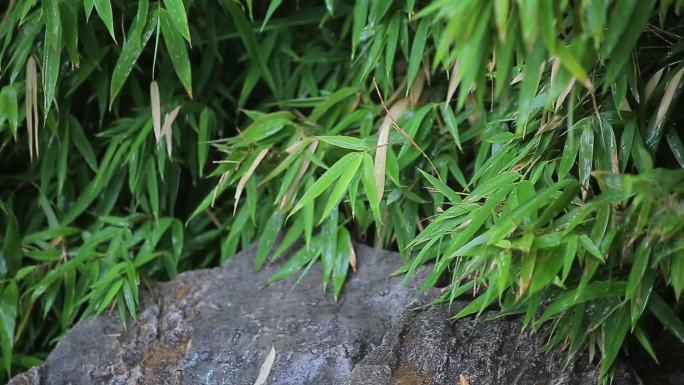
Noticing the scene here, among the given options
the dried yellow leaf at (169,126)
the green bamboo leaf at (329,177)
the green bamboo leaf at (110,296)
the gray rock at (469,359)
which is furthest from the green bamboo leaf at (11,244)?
the gray rock at (469,359)

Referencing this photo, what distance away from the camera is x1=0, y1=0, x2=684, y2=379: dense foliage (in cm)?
162

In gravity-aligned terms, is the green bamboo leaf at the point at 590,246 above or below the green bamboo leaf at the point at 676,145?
below

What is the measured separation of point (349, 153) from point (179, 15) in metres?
0.60

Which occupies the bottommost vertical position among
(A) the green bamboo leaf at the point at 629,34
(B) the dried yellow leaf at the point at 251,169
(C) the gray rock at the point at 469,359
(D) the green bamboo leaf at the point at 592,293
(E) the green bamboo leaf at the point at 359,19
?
(C) the gray rock at the point at 469,359

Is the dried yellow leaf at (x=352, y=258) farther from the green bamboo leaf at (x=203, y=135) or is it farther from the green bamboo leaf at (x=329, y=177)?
the green bamboo leaf at (x=203, y=135)

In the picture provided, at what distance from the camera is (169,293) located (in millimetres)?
2477

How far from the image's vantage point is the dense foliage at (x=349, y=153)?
5.31 ft

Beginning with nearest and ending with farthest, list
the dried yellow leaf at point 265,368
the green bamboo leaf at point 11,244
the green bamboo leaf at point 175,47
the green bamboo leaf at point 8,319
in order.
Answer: the dried yellow leaf at point 265,368, the green bamboo leaf at point 175,47, the green bamboo leaf at point 8,319, the green bamboo leaf at point 11,244

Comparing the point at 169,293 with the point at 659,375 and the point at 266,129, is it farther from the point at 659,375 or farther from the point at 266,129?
the point at 659,375

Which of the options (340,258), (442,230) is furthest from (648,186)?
(340,258)

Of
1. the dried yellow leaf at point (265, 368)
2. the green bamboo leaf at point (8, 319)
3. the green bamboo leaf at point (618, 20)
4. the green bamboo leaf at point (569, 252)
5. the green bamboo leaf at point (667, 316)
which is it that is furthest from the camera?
the green bamboo leaf at point (8, 319)

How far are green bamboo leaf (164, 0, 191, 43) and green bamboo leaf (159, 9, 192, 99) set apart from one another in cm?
8

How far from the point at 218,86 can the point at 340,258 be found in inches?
32.0

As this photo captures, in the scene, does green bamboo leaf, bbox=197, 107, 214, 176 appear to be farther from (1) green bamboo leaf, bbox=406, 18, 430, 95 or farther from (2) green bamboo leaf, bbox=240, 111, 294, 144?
(1) green bamboo leaf, bbox=406, 18, 430, 95
